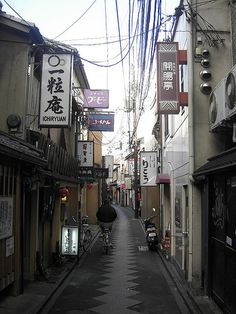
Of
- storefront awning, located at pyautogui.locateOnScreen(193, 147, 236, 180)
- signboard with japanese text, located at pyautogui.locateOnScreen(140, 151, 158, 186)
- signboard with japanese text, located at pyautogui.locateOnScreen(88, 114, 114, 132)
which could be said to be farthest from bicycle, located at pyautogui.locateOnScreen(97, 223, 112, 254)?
storefront awning, located at pyautogui.locateOnScreen(193, 147, 236, 180)

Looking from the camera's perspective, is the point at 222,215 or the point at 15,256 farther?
the point at 15,256

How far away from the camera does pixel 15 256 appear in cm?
977

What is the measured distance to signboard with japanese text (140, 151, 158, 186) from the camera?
22.5m

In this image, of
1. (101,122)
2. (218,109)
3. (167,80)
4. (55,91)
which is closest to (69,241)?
(55,91)

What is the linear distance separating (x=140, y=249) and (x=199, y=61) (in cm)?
1057

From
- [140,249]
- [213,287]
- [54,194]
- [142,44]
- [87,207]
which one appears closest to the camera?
[213,287]

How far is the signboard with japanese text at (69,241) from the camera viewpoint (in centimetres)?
1478

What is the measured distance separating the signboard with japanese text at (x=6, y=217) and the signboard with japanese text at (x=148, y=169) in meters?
13.5

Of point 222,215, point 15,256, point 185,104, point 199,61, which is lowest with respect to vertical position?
point 15,256

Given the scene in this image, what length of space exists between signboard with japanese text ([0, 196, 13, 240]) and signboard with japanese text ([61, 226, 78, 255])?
547cm

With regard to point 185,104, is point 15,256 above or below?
below

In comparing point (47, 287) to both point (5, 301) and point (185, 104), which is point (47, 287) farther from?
point (185, 104)

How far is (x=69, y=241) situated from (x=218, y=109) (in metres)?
7.42

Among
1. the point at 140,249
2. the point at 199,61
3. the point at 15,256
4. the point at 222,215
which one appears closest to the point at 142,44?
the point at 199,61
